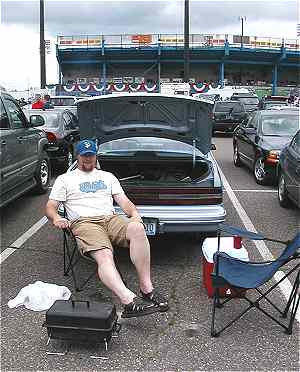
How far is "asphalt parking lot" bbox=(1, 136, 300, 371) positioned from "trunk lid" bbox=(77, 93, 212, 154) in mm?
1279

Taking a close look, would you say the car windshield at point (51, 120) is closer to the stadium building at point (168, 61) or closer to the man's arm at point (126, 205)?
the man's arm at point (126, 205)

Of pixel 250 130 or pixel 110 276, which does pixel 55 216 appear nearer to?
pixel 110 276

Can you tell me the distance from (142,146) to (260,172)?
166 inches

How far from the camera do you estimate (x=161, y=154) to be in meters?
6.20

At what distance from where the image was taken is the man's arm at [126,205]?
4688mm

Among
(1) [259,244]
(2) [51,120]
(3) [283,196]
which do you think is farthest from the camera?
(2) [51,120]

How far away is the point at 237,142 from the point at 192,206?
749 cm

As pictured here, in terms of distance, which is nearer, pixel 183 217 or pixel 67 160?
pixel 183 217

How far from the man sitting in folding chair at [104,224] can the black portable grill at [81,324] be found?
398 millimetres

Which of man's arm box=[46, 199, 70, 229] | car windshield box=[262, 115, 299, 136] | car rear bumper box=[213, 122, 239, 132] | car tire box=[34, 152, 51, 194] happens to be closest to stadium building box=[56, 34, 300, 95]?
car rear bumper box=[213, 122, 239, 132]

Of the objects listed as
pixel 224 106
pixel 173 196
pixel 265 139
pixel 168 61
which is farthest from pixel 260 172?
pixel 168 61

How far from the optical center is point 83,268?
5.12m

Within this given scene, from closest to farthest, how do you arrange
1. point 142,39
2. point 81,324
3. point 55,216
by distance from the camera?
point 81,324 → point 55,216 → point 142,39

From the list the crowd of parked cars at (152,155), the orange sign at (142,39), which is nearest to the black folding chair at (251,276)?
the crowd of parked cars at (152,155)
